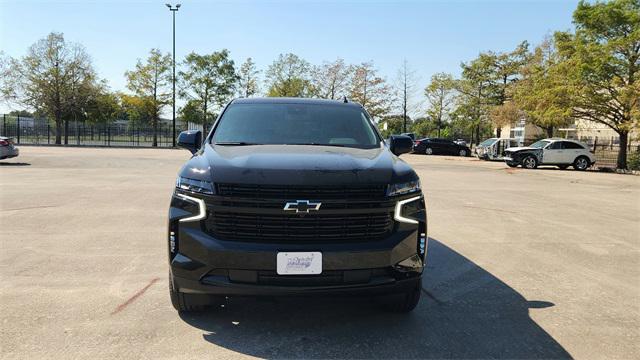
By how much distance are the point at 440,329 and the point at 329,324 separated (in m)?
0.87

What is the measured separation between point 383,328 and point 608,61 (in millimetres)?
27300

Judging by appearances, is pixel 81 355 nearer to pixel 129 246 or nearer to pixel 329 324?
pixel 329 324

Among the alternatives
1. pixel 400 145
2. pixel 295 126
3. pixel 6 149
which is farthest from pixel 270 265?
pixel 6 149

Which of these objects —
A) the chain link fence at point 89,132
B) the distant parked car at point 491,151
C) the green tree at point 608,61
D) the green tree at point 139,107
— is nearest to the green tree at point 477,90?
the distant parked car at point 491,151

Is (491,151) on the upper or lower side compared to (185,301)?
upper

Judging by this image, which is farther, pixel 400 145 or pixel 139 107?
pixel 139 107

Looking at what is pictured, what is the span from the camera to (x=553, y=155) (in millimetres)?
26500

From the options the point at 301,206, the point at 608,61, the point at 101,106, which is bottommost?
the point at 301,206

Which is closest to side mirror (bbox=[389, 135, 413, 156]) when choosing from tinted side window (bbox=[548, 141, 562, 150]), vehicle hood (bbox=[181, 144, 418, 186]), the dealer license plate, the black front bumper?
vehicle hood (bbox=[181, 144, 418, 186])

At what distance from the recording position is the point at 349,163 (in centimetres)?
367

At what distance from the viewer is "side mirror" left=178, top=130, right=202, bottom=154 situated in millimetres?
5039

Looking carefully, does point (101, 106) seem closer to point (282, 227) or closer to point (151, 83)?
point (151, 83)

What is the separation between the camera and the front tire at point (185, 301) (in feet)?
12.3

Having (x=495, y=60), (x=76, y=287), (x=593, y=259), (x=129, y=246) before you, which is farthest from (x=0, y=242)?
(x=495, y=60)
